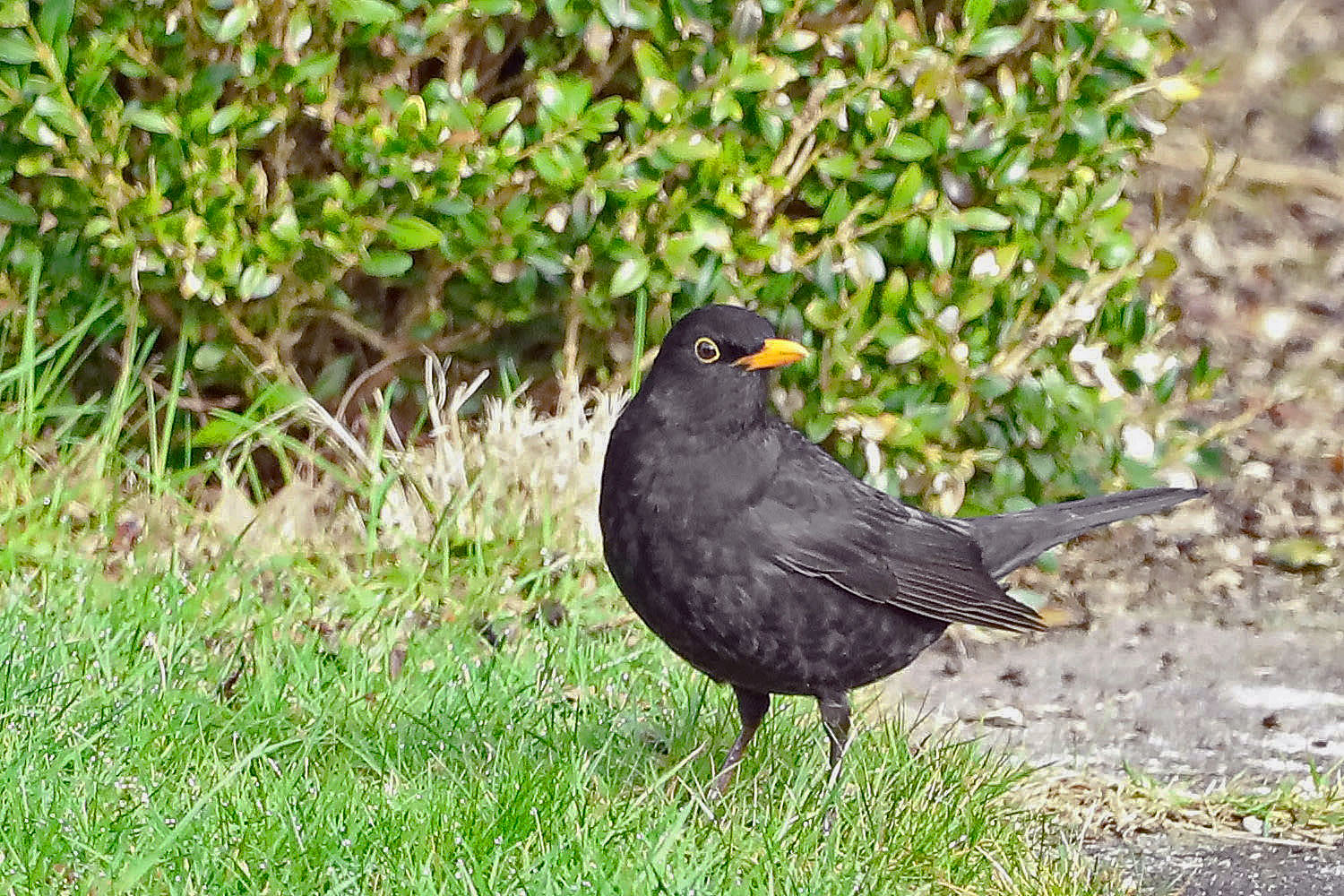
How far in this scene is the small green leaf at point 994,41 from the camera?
523 centimetres

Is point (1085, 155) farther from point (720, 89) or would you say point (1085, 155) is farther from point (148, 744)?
point (148, 744)

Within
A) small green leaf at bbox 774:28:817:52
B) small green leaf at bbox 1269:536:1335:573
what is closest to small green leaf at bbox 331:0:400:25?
small green leaf at bbox 774:28:817:52

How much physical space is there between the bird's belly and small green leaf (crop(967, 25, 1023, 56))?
6.51 feet

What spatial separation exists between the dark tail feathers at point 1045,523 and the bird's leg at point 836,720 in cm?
60

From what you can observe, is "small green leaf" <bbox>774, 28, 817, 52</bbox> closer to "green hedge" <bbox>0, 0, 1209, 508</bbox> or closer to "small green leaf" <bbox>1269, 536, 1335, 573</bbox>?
"green hedge" <bbox>0, 0, 1209, 508</bbox>

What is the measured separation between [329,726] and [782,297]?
200 centimetres

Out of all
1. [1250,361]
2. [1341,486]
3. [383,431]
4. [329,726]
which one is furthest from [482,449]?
[1250,361]

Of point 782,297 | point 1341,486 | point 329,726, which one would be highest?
point 782,297

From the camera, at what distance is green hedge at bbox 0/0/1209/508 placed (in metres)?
5.18

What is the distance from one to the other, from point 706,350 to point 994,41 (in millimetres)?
1899

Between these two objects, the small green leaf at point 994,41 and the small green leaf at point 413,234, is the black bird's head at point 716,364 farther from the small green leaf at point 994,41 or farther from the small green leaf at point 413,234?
the small green leaf at point 994,41

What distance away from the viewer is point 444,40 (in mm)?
5402

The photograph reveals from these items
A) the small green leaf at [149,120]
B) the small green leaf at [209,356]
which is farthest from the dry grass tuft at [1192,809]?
the small green leaf at [149,120]

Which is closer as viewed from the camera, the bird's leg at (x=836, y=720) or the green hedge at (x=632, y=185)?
the bird's leg at (x=836, y=720)
